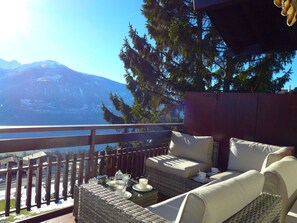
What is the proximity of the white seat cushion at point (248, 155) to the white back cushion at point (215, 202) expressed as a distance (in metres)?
1.92

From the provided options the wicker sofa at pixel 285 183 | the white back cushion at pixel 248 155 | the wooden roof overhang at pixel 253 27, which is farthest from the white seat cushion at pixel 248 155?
the wooden roof overhang at pixel 253 27

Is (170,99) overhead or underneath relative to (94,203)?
overhead

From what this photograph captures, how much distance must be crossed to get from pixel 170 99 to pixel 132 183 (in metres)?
7.15

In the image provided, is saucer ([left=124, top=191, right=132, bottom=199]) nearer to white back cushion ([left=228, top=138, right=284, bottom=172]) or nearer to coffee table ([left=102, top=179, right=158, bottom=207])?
coffee table ([left=102, top=179, right=158, bottom=207])

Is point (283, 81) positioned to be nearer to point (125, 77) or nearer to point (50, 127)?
point (125, 77)

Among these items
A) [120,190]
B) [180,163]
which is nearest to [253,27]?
[180,163]

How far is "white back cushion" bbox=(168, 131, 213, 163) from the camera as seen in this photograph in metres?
3.83

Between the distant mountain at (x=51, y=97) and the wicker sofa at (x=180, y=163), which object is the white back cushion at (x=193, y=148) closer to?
the wicker sofa at (x=180, y=163)

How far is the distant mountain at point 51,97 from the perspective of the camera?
39.9 m

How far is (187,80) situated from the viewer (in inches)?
348

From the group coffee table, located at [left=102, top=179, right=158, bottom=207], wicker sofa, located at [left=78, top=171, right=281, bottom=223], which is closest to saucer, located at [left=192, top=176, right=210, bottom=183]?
coffee table, located at [left=102, top=179, right=158, bottom=207]

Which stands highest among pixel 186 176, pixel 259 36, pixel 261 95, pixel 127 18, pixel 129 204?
pixel 127 18

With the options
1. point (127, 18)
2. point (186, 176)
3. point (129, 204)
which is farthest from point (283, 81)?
point (129, 204)

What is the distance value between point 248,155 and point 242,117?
1.12 m
